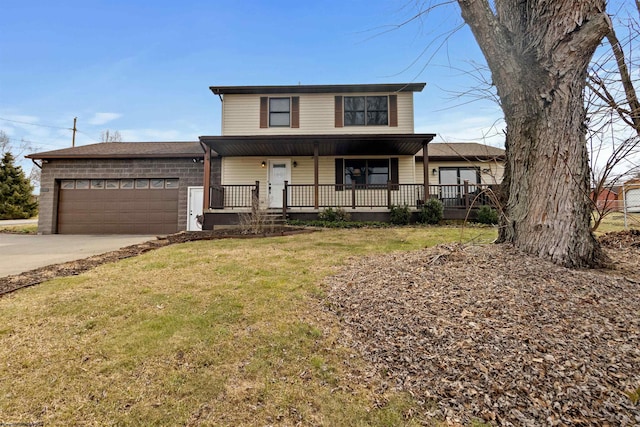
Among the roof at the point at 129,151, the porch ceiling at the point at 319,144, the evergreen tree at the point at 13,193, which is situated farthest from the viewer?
the evergreen tree at the point at 13,193

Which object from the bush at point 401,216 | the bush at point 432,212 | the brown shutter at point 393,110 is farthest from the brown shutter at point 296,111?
the bush at point 432,212

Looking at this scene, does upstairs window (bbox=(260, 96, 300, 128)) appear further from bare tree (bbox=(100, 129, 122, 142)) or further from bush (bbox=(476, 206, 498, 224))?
bare tree (bbox=(100, 129, 122, 142))

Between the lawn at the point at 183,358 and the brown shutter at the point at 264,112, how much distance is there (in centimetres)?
928

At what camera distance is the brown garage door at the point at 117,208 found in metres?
12.0

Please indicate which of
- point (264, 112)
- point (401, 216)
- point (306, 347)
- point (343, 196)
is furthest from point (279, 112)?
point (306, 347)

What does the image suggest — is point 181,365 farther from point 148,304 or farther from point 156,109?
point 156,109

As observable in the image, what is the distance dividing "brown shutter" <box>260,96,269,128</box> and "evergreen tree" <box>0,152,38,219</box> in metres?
20.8

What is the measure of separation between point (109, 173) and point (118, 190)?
2.62ft

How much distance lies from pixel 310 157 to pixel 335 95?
9.02 feet

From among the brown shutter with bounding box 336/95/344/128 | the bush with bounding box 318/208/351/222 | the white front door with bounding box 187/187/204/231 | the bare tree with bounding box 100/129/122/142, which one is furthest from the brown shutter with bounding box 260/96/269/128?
the bare tree with bounding box 100/129/122/142

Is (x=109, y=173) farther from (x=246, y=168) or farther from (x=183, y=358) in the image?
(x=183, y=358)

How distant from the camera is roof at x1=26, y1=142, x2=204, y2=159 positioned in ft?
39.1

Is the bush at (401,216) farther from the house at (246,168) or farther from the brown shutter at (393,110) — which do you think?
the brown shutter at (393,110)

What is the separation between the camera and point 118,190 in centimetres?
1216
